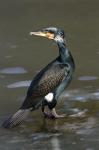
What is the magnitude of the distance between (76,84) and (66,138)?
7.64ft

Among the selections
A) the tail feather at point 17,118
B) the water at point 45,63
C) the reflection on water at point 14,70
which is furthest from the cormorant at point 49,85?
the reflection on water at point 14,70

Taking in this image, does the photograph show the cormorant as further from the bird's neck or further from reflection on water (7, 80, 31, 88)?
reflection on water (7, 80, 31, 88)

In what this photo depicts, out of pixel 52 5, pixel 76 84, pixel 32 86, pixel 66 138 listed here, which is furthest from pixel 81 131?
pixel 52 5

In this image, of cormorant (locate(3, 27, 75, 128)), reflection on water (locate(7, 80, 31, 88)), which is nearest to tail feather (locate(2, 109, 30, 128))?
cormorant (locate(3, 27, 75, 128))

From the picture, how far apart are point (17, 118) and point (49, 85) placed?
1.87 feet

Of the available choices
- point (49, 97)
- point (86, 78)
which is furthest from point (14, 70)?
point (49, 97)

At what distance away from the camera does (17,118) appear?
27.0ft

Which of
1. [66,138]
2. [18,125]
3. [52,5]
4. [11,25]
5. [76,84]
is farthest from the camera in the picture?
[52,5]

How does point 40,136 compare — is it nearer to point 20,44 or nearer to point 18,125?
point 18,125

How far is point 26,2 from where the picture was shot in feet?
51.7

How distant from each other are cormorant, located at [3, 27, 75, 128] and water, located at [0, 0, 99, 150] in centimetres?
16

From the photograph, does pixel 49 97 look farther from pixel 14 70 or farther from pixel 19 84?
pixel 14 70

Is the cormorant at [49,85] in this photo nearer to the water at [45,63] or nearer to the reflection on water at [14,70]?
the water at [45,63]

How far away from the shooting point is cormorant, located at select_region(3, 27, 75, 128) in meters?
8.32
